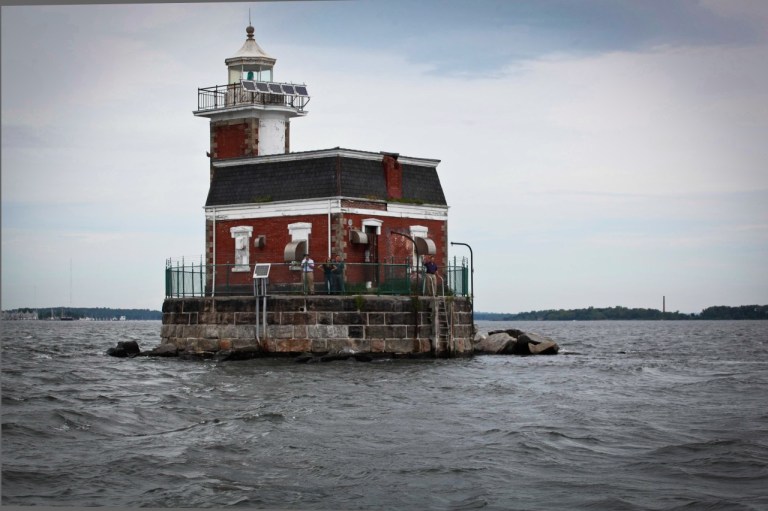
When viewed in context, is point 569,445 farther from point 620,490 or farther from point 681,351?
point 681,351

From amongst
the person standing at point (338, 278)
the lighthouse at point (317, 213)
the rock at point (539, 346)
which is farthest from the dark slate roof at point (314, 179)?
the rock at point (539, 346)

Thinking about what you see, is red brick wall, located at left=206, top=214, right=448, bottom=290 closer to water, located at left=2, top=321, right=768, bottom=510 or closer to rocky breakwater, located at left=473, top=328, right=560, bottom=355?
rocky breakwater, located at left=473, top=328, right=560, bottom=355

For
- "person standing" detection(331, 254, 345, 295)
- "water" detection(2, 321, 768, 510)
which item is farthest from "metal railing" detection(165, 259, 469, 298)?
"water" detection(2, 321, 768, 510)

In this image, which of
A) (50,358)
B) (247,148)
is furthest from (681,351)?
(50,358)

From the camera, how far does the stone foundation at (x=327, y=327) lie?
31.8 m

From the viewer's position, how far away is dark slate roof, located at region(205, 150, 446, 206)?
34625 millimetres

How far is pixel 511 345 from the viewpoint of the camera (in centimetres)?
4081

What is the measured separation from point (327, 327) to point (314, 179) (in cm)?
544

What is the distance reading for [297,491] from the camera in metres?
13.2

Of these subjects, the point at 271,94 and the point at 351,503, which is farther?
the point at 271,94

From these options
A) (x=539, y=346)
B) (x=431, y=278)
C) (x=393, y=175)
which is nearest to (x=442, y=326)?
(x=431, y=278)

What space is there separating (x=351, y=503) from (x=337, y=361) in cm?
1823

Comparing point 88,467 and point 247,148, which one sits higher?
point 247,148

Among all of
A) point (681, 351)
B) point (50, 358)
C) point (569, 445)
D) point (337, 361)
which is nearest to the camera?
point (569, 445)
